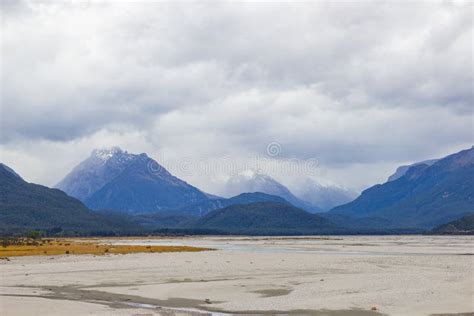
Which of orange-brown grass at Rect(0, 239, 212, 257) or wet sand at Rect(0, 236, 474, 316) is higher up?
orange-brown grass at Rect(0, 239, 212, 257)

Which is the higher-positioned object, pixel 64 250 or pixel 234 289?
pixel 64 250

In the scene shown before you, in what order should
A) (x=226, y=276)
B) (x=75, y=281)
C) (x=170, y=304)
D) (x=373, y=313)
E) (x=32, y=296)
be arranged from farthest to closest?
(x=226, y=276) < (x=75, y=281) < (x=32, y=296) < (x=170, y=304) < (x=373, y=313)

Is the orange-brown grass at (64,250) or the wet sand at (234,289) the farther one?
the orange-brown grass at (64,250)

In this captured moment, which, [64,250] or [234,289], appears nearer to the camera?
[234,289]

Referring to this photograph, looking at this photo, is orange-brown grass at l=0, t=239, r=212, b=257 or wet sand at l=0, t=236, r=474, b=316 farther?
orange-brown grass at l=0, t=239, r=212, b=257

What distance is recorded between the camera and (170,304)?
37812 mm

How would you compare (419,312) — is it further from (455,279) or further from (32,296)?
(32,296)

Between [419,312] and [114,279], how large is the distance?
88.9 feet

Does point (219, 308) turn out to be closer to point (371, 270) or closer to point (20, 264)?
point (371, 270)

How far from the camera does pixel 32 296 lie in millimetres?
40906

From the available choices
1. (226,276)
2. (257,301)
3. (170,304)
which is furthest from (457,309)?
(226,276)

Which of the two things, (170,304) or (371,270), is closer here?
(170,304)

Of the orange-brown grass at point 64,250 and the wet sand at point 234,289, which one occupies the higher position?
the orange-brown grass at point 64,250

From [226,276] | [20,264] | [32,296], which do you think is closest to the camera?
[32,296]
